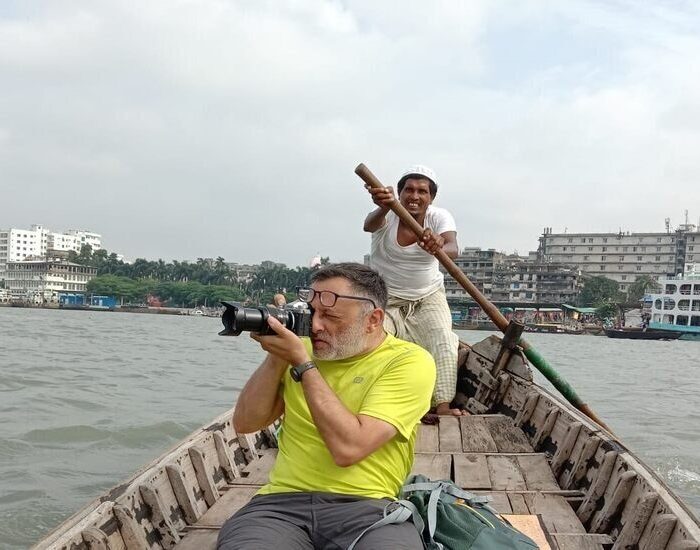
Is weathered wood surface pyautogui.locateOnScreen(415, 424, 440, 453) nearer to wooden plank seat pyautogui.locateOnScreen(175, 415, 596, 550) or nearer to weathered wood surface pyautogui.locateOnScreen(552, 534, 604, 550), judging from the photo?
wooden plank seat pyautogui.locateOnScreen(175, 415, 596, 550)

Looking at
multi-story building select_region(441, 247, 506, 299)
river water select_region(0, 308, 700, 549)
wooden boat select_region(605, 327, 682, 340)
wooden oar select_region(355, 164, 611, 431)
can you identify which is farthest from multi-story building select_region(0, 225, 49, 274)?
wooden oar select_region(355, 164, 611, 431)

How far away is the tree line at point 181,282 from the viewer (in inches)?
3831

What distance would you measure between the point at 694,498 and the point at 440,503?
17.7 feet

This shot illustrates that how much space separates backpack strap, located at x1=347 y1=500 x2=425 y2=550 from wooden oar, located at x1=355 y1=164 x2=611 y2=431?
2.66 meters

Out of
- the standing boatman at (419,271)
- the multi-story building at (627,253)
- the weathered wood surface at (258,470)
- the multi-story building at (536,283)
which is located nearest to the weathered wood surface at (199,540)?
the weathered wood surface at (258,470)

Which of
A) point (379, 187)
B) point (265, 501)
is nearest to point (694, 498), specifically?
point (379, 187)

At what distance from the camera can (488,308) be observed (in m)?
5.71

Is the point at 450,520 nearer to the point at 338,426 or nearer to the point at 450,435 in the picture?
the point at 338,426

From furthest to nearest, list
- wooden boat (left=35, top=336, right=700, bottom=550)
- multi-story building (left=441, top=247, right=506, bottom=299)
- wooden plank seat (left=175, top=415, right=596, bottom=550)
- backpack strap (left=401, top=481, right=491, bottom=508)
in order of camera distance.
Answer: multi-story building (left=441, top=247, right=506, bottom=299) < wooden plank seat (left=175, top=415, right=596, bottom=550) < wooden boat (left=35, top=336, right=700, bottom=550) < backpack strap (left=401, top=481, right=491, bottom=508)

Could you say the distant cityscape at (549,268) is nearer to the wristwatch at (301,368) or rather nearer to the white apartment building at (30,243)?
the white apartment building at (30,243)

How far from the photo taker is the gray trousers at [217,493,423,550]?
6.84 feet

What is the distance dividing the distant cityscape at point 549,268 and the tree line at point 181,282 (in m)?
4.03

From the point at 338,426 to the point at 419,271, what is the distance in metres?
3.16

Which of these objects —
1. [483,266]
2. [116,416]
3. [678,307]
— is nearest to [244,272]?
[483,266]
